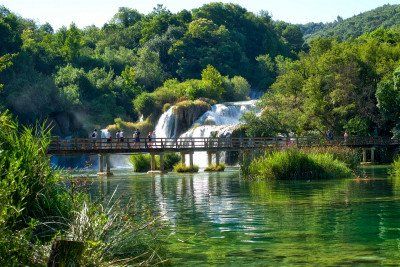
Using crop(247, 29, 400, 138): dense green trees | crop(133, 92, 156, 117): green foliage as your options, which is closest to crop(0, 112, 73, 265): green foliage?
crop(247, 29, 400, 138): dense green trees

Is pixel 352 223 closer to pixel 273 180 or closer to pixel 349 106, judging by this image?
pixel 273 180

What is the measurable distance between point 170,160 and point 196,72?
5506 cm

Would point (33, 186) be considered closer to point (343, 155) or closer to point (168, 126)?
point (343, 155)

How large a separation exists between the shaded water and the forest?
6.89m

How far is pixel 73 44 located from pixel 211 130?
43.7m

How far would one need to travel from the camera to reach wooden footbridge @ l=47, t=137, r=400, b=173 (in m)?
50.9

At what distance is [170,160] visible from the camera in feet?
208

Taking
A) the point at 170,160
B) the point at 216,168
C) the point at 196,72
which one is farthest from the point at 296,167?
the point at 196,72

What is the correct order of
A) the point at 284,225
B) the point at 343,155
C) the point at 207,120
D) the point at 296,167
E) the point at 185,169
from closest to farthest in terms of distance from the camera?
the point at 284,225, the point at 296,167, the point at 343,155, the point at 185,169, the point at 207,120

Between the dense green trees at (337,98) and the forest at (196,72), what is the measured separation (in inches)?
3.5

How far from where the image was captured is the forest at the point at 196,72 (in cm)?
6356

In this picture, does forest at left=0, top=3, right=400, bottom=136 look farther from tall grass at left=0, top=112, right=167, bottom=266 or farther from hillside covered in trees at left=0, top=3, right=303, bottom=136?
tall grass at left=0, top=112, right=167, bottom=266

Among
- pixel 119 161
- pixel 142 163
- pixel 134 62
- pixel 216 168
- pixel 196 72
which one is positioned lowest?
pixel 216 168

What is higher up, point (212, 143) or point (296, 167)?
point (212, 143)
